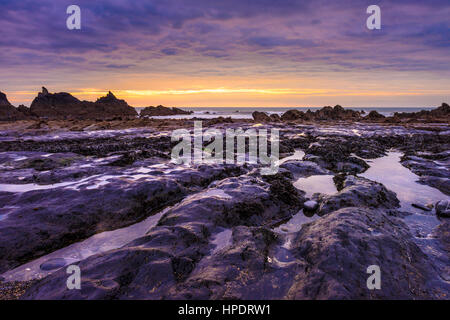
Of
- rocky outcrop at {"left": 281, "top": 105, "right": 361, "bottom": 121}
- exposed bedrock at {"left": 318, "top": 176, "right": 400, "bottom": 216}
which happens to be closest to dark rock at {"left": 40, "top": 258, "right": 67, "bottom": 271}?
exposed bedrock at {"left": 318, "top": 176, "right": 400, "bottom": 216}

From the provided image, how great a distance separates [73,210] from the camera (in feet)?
16.5

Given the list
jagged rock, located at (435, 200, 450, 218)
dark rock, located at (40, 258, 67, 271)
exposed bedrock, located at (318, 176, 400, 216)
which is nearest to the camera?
dark rock, located at (40, 258, 67, 271)

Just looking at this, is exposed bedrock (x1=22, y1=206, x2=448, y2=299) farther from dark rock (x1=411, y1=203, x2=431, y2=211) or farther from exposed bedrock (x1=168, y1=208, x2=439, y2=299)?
dark rock (x1=411, y1=203, x2=431, y2=211)

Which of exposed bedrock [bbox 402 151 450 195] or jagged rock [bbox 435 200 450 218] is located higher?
exposed bedrock [bbox 402 151 450 195]

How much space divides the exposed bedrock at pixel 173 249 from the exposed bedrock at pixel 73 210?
1265mm

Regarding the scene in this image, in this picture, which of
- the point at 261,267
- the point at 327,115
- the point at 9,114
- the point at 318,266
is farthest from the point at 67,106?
the point at 318,266

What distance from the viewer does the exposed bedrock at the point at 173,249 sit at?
2752 mm

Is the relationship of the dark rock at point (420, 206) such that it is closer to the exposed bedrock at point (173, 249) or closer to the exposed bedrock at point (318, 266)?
the exposed bedrock at point (318, 266)

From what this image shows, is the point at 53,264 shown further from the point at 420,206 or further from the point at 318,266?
the point at 420,206

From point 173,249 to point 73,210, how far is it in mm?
2940

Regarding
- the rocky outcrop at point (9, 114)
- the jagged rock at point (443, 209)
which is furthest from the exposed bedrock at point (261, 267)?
the rocky outcrop at point (9, 114)

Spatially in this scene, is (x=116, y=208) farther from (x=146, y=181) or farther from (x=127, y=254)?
(x=127, y=254)

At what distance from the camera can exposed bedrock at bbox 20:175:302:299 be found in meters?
2.75

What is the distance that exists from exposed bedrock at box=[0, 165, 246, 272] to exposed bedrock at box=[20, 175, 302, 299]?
1.26 m
